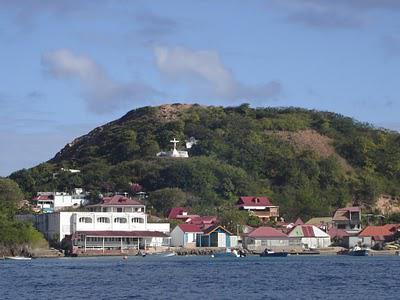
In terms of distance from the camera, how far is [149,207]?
12494 centimetres

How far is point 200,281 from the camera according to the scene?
58.8 meters

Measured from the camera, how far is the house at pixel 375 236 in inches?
4424

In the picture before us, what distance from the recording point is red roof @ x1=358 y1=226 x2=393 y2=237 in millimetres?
113188

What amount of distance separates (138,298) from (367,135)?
408 ft

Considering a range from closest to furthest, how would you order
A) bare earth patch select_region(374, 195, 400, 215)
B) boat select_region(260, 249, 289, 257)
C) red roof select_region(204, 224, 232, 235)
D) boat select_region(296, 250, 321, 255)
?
boat select_region(260, 249, 289, 257) → boat select_region(296, 250, 321, 255) → red roof select_region(204, 224, 232, 235) → bare earth patch select_region(374, 195, 400, 215)

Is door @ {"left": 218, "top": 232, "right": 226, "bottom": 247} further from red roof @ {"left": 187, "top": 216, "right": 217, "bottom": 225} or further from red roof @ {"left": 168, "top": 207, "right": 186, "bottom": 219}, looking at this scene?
red roof @ {"left": 168, "top": 207, "right": 186, "bottom": 219}

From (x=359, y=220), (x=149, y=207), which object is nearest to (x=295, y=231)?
(x=359, y=220)

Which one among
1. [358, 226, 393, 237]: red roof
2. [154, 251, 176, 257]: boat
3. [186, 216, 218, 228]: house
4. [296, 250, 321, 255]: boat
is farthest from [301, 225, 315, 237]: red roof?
[154, 251, 176, 257]: boat

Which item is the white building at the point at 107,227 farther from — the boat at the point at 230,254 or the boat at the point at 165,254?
the boat at the point at 230,254

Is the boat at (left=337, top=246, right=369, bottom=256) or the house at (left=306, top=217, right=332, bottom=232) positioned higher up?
the house at (left=306, top=217, right=332, bottom=232)

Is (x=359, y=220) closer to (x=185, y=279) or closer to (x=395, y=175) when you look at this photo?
(x=395, y=175)

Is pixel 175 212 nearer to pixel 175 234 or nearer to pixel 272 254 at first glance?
pixel 175 234

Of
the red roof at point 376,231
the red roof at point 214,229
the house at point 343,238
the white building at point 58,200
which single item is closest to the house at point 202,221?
the red roof at point 214,229

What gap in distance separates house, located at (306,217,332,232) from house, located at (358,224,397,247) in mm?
5333
